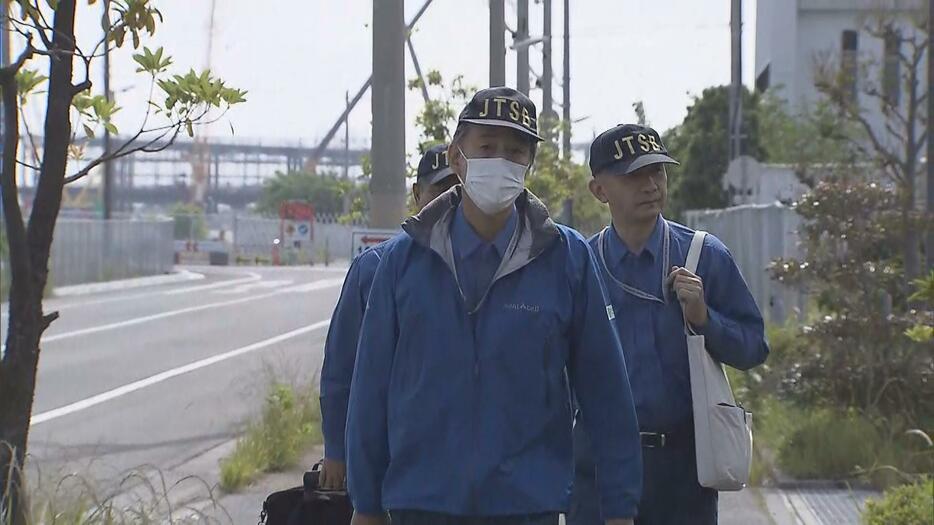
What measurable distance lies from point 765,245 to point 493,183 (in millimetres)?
15281

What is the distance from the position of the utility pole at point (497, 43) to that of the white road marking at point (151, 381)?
490 cm

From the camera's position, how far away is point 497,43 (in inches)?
621

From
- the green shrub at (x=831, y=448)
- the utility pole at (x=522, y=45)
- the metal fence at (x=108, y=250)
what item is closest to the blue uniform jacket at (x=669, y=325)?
the green shrub at (x=831, y=448)

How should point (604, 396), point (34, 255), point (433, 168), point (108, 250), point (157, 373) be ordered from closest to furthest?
1. point (604, 396)
2. point (34, 255)
3. point (433, 168)
4. point (157, 373)
5. point (108, 250)

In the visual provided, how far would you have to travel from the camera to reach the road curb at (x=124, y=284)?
1628 inches

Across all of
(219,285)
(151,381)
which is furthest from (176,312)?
(151,381)

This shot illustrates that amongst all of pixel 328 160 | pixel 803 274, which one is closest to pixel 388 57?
pixel 803 274

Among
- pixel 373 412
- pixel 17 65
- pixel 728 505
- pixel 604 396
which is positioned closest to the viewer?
pixel 373 412

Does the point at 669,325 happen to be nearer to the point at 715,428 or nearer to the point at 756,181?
the point at 715,428

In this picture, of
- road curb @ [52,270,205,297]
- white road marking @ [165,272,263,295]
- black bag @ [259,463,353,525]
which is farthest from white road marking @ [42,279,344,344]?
black bag @ [259,463,353,525]

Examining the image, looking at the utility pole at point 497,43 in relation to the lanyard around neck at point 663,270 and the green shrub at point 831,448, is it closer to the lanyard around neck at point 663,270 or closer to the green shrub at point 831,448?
the green shrub at point 831,448

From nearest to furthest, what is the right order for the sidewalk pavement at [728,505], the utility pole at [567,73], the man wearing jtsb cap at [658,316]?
1. the man wearing jtsb cap at [658,316]
2. the sidewalk pavement at [728,505]
3. the utility pole at [567,73]

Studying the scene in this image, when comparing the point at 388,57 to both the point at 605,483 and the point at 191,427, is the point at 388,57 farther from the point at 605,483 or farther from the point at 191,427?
the point at 605,483

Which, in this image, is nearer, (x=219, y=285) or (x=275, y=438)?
(x=275, y=438)
